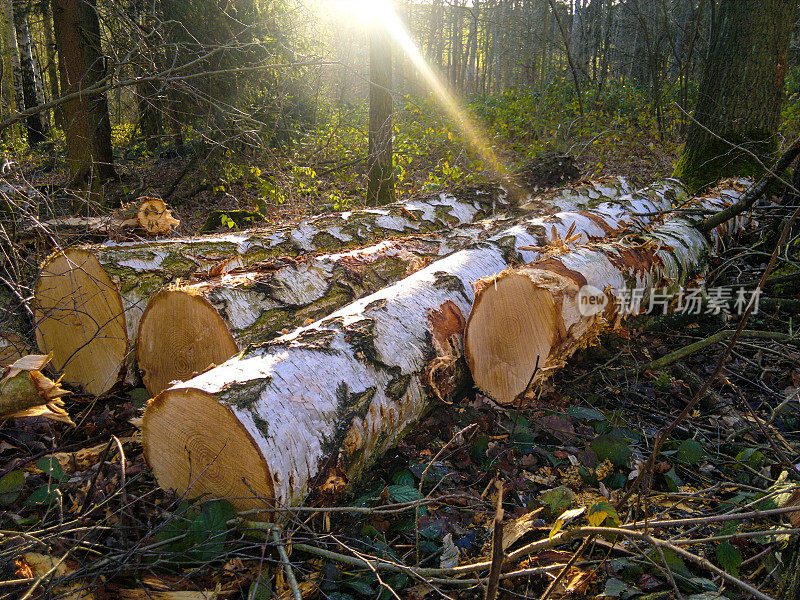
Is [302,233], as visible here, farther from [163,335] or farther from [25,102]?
[25,102]

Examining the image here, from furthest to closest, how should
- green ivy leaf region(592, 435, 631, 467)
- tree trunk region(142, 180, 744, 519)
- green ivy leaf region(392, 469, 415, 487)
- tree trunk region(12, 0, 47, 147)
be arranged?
tree trunk region(12, 0, 47, 147) < green ivy leaf region(592, 435, 631, 467) < green ivy leaf region(392, 469, 415, 487) < tree trunk region(142, 180, 744, 519)

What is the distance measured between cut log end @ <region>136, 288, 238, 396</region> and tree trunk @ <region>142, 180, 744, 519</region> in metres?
0.50

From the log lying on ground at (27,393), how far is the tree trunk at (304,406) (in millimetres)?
773

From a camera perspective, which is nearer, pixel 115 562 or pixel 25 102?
pixel 115 562

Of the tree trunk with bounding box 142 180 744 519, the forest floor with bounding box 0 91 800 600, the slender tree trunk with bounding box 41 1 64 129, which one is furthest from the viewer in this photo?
the slender tree trunk with bounding box 41 1 64 129

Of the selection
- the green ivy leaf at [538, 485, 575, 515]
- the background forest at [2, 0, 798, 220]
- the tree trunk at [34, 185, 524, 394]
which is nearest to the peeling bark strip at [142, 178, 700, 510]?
the green ivy leaf at [538, 485, 575, 515]

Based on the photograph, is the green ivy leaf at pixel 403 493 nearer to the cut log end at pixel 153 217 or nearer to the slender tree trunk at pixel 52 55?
the cut log end at pixel 153 217

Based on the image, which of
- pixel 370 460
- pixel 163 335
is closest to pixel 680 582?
pixel 370 460

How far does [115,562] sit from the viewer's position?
4.97ft

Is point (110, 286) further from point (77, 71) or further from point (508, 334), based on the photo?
point (77, 71)

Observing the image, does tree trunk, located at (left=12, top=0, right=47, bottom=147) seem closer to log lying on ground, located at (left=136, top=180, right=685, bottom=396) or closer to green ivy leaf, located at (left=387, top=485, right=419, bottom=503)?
log lying on ground, located at (left=136, top=180, right=685, bottom=396)

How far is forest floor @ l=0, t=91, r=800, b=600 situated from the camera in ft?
5.06

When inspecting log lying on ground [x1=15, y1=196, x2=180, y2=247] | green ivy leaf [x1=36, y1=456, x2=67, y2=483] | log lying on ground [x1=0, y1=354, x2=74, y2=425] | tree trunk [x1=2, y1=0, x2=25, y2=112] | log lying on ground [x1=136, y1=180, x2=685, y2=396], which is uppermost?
tree trunk [x1=2, y1=0, x2=25, y2=112]

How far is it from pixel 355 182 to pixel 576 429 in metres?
6.56
